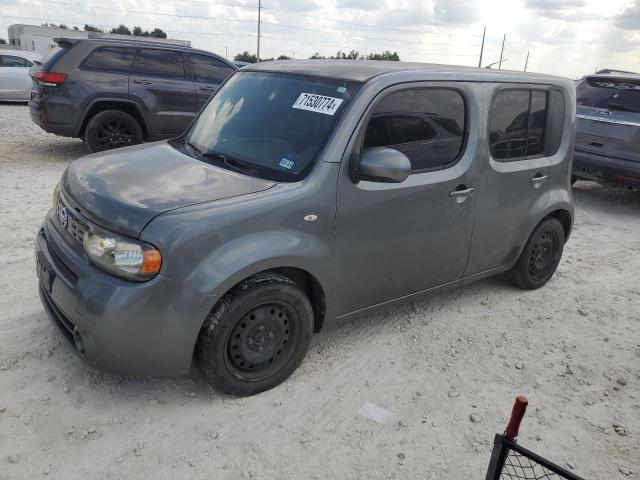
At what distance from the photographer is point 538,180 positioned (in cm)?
429

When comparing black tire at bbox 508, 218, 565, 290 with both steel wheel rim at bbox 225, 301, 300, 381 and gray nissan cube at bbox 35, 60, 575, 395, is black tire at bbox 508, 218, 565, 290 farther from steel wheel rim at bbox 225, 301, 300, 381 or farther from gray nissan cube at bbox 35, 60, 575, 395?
Result: steel wheel rim at bbox 225, 301, 300, 381

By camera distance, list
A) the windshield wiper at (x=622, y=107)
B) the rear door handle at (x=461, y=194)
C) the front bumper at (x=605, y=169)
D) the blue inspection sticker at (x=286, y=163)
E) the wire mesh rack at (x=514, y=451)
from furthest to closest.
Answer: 1. the windshield wiper at (x=622, y=107)
2. the front bumper at (x=605, y=169)
3. the rear door handle at (x=461, y=194)
4. the blue inspection sticker at (x=286, y=163)
5. the wire mesh rack at (x=514, y=451)

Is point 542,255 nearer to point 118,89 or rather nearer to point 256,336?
point 256,336

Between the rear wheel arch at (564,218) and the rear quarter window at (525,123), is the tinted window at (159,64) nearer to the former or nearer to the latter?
the rear quarter window at (525,123)

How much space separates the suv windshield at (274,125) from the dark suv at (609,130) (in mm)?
5472

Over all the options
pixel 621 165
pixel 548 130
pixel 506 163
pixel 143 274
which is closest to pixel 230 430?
pixel 143 274

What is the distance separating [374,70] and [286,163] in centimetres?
83

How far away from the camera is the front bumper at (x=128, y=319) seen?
102 inches

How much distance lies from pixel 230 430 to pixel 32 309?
Answer: 1851 mm

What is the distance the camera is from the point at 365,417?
9.87 feet

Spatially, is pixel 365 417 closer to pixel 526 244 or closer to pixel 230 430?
pixel 230 430

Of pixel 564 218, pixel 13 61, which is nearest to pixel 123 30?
pixel 13 61

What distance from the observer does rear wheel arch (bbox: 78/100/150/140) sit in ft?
26.3

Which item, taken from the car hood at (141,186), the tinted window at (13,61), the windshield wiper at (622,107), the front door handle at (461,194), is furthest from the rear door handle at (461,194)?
the tinted window at (13,61)
